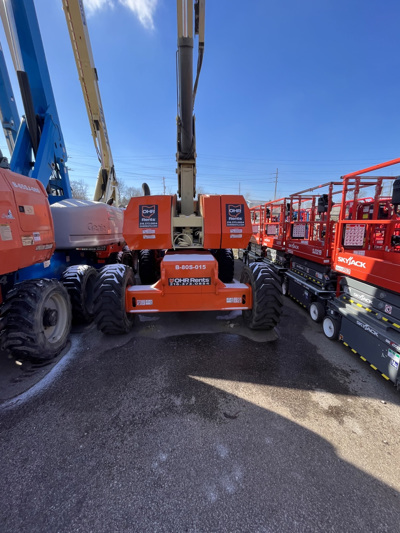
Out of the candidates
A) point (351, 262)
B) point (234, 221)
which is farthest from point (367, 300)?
point (234, 221)

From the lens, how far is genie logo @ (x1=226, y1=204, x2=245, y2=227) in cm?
464

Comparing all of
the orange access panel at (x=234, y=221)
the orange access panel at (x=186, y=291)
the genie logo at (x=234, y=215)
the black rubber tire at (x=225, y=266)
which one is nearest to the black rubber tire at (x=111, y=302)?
the orange access panel at (x=186, y=291)

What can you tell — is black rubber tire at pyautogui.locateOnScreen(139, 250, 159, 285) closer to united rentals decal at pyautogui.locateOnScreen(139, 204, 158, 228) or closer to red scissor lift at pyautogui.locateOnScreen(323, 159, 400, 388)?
united rentals decal at pyautogui.locateOnScreen(139, 204, 158, 228)

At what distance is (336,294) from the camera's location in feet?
14.9

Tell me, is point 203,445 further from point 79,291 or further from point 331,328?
point 79,291

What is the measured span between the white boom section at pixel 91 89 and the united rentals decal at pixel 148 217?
221 inches

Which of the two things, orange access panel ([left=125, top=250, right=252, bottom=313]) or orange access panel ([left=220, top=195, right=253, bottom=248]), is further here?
orange access panel ([left=220, top=195, right=253, bottom=248])

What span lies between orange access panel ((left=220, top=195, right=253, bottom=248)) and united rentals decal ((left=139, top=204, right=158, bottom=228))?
4.16 feet

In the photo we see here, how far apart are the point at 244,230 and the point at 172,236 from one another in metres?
1.37

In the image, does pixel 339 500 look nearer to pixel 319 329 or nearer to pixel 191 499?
pixel 191 499

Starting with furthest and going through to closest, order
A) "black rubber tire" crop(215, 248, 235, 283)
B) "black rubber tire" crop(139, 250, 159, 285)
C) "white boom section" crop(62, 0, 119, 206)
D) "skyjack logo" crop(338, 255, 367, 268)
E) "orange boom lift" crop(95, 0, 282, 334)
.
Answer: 1. "black rubber tire" crop(215, 248, 235, 283)
2. "black rubber tire" crop(139, 250, 159, 285)
3. "white boom section" crop(62, 0, 119, 206)
4. "orange boom lift" crop(95, 0, 282, 334)
5. "skyjack logo" crop(338, 255, 367, 268)

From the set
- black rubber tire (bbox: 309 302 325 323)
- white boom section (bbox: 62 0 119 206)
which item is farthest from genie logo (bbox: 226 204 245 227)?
white boom section (bbox: 62 0 119 206)

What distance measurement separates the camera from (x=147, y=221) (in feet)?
15.1

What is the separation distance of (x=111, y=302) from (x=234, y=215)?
106 inches
